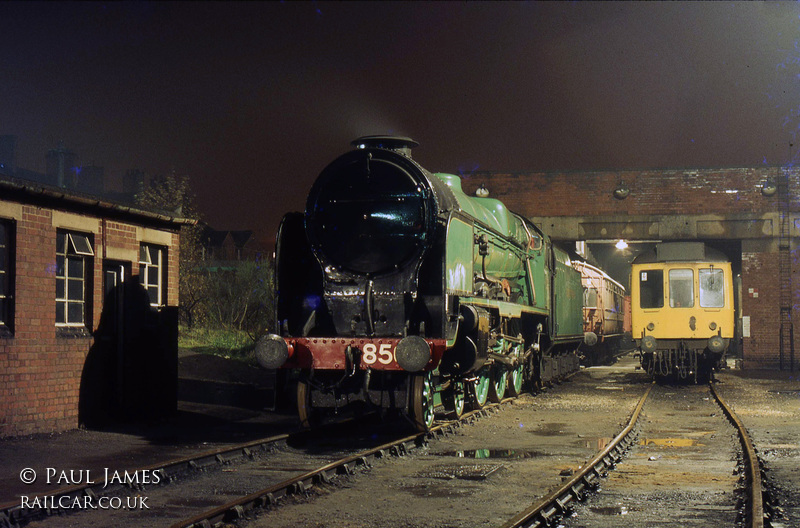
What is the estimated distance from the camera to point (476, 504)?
23.8 ft

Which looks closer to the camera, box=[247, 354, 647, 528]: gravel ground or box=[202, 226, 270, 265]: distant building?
box=[247, 354, 647, 528]: gravel ground

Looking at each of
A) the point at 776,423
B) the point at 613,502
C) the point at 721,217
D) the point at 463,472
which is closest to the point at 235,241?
the point at 721,217

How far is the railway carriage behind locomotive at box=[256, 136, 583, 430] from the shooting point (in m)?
10.5

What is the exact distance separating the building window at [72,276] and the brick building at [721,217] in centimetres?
1921

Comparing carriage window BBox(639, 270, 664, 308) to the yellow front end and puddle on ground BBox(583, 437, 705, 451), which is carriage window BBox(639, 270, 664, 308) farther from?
puddle on ground BBox(583, 437, 705, 451)

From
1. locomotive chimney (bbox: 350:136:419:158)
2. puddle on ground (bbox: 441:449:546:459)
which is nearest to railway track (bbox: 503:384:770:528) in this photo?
puddle on ground (bbox: 441:449:546:459)

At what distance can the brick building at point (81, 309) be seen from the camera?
435 inches

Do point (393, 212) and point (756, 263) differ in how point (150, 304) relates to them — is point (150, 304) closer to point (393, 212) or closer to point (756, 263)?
point (393, 212)

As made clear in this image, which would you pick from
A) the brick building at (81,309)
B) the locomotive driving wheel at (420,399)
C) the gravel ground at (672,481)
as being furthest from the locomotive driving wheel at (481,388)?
the brick building at (81,309)

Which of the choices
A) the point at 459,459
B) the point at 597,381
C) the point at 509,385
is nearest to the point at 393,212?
the point at 459,459

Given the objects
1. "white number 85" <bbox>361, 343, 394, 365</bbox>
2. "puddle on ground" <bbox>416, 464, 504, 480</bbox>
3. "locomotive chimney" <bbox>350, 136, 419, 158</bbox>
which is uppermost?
"locomotive chimney" <bbox>350, 136, 419, 158</bbox>

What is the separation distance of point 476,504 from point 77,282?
7377 mm

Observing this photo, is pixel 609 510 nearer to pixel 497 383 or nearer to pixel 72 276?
pixel 72 276

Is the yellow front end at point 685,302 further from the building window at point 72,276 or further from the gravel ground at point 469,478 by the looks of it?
the building window at point 72,276
